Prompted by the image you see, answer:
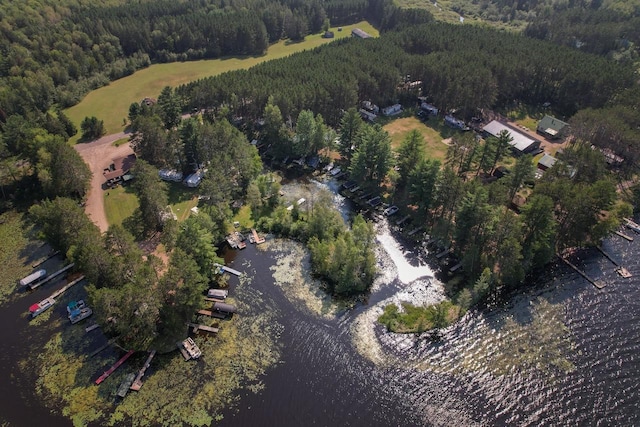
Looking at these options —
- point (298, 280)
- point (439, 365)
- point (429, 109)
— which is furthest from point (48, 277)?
point (429, 109)

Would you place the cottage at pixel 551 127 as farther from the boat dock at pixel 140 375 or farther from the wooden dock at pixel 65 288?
the wooden dock at pixel 65 288

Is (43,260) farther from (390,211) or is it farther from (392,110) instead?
(392,110)

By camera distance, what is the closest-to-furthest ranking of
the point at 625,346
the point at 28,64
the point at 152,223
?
the point at 625,346 < the point at 152,223 < the point at 28,64

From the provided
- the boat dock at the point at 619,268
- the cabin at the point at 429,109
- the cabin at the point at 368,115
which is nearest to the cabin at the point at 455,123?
the cabin at the point at 429,109

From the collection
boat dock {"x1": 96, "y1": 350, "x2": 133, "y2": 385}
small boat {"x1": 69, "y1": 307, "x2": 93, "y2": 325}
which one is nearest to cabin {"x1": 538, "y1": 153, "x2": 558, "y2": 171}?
boat dock {"x1": 96, "y1": 350, "x2": 133, "y2": 385}

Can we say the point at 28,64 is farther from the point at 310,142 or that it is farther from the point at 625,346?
the point at 625,346

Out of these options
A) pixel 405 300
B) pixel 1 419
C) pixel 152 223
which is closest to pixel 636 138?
pixel 405 300

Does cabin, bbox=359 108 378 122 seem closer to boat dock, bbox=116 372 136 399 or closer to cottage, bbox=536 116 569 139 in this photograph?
cottage, bbox=536 116 569 139
